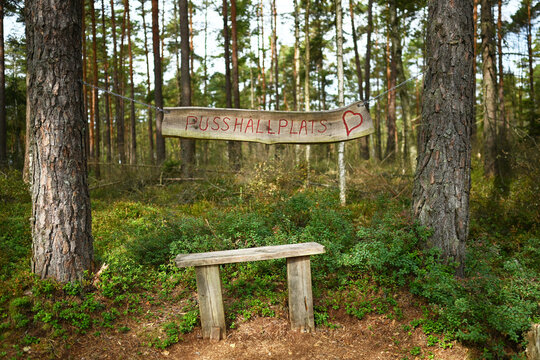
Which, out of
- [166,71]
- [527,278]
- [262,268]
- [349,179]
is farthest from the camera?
[166,71]

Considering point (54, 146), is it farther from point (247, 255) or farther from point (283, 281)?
point (283, 281)

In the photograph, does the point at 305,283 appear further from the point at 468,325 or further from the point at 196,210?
the point at 196,210

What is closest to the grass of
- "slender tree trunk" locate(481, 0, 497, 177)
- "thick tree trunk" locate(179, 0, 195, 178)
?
"slender tree trunk" locate(481, 0, 497, 177)

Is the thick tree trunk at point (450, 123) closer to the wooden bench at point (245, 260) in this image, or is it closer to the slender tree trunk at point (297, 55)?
the wooden bench at point (245, 260)

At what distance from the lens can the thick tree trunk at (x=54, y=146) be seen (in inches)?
150

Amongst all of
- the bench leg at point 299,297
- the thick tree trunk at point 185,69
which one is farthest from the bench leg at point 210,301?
the thick tree trunk at point 185,69

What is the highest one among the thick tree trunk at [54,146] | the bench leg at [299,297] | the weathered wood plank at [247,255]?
the thick tree trunk at [54,146]

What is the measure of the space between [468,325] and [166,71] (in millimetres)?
24268

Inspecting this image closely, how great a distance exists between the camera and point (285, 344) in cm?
362

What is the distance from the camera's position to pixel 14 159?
16.0m

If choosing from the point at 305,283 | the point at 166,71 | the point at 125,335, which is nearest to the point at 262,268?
the point at 305,283

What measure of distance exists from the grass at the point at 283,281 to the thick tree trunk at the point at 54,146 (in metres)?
0.33

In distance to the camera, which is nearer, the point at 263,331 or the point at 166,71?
the point at 263,331

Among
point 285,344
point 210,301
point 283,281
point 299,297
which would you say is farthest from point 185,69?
point 285,344
